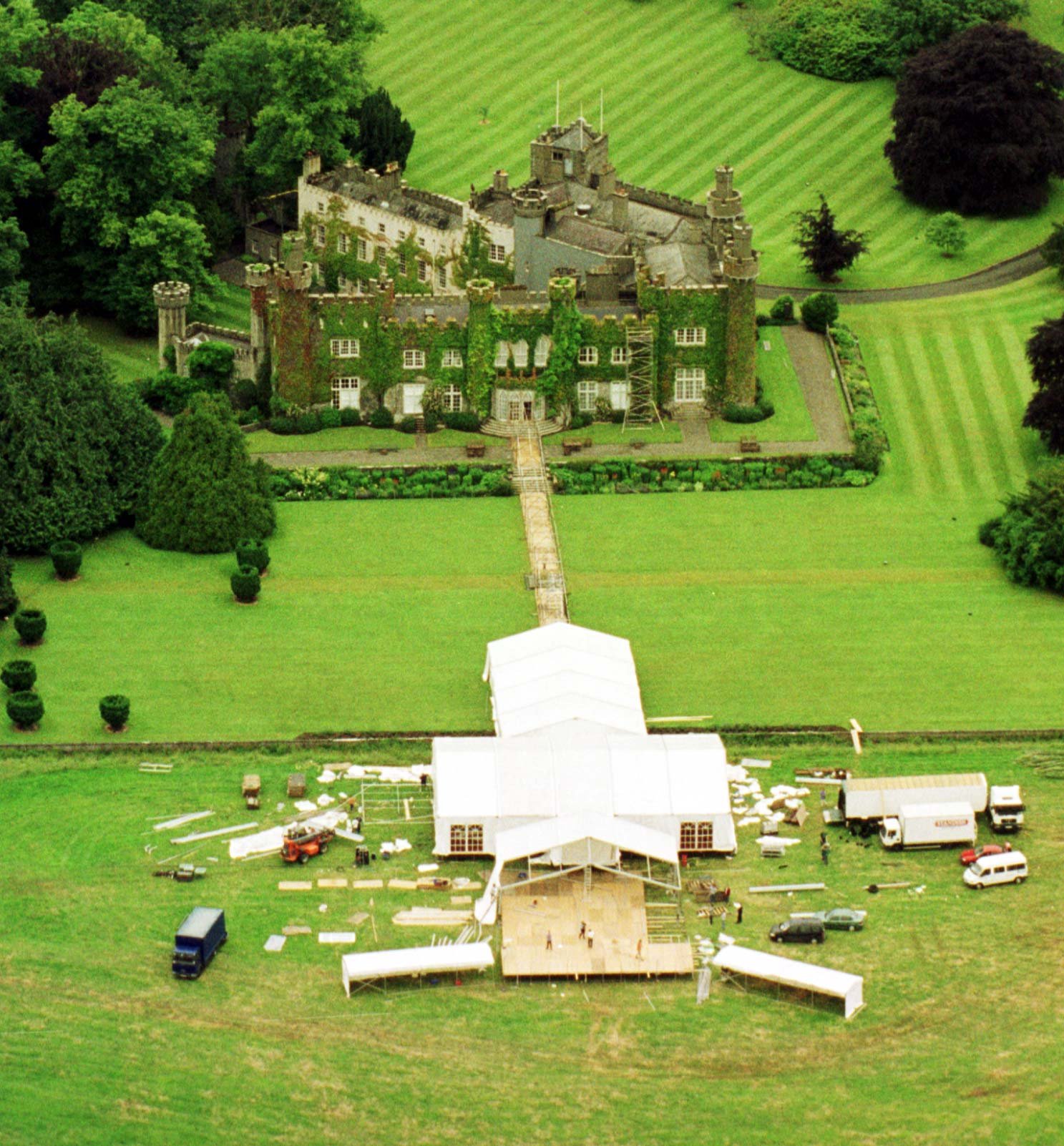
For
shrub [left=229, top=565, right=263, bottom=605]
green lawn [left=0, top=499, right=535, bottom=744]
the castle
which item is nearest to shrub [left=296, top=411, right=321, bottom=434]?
the castle

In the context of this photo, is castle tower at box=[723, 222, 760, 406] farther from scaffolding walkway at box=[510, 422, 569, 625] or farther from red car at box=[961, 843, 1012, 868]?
red car at box=[961, 843, 1012, 868]

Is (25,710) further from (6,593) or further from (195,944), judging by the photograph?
(195,944)

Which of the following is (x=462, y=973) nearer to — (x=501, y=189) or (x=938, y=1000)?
(x=938, y=1000)

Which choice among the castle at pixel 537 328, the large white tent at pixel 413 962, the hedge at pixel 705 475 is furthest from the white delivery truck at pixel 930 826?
the castle at pixel 537 328

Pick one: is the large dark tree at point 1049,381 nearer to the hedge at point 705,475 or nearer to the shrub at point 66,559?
the hedge at point 705,475

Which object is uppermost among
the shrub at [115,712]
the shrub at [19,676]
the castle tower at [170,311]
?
the castle tower at [170,311]

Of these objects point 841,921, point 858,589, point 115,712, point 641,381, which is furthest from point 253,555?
point 841,921
